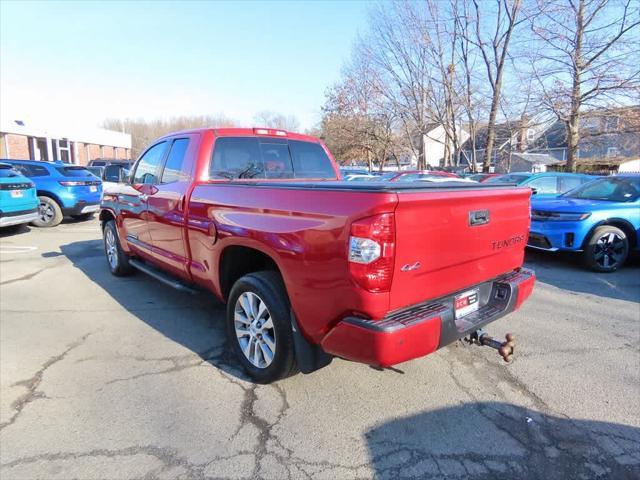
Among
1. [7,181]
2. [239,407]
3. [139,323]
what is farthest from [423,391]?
[7,181]

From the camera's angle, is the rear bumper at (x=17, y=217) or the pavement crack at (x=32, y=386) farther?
the rear bumper at (x=17, y=217)

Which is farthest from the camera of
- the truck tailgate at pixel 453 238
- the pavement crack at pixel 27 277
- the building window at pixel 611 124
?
the building window at pixel 611 124

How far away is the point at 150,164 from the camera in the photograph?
487 centimetres

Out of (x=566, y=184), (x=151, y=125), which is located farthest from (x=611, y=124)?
(x=151, y=125)

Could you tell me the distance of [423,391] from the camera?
307cm

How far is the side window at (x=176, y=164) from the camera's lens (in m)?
4.01

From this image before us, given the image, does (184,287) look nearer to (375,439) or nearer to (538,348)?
(375,439)

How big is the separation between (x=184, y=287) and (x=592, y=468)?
348 centimetres

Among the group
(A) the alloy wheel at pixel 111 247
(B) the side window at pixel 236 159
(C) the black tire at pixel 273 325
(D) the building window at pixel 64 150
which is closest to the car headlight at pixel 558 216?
(B) the side window at pixel 236 159

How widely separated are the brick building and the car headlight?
32.7 metres

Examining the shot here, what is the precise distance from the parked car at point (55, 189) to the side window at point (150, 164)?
7.47 meters

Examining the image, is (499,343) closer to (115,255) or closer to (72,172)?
(115,255)

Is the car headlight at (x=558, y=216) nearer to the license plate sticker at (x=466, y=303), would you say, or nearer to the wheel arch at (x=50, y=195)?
the license plate sticker at (x=466, y=303)

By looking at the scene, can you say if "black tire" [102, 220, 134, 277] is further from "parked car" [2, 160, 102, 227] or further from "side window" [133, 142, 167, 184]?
"parked car" [2, 160, 102, 227]
